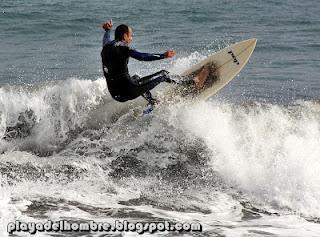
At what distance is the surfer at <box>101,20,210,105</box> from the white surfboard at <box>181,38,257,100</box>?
1.03 m

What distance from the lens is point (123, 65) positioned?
902cm

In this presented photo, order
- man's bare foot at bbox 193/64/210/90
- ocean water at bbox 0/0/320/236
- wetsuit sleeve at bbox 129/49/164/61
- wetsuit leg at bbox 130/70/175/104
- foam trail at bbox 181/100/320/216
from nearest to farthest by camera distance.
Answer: ocean water at bbox 0/0/320/236
foam trail at bbox 181/100/320/216
wetsuit sleeve at bbox 129/49/164/61
wetsuit leg at bbox 130/70/175/104
man's bare foot at bbox 193/64/210/90

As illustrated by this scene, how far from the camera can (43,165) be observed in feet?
31.3

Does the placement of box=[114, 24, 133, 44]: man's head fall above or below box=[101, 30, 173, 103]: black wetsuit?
above

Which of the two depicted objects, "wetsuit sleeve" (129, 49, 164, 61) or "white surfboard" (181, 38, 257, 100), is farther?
"white surfboard" (181, 38, 257, 100)

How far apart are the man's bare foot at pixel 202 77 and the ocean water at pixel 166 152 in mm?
408

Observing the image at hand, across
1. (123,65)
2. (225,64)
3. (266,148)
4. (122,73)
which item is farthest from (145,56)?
(266,148)

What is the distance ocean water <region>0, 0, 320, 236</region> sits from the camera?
7.62 meters

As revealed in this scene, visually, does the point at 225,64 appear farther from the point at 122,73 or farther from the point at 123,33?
the point at 123,33

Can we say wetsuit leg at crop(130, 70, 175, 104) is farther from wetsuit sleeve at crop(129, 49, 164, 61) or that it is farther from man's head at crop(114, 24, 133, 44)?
man's head at crop(114, 24, 133, 44)

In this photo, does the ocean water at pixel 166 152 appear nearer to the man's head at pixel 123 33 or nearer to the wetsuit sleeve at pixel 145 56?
the wetsuit sleeve at pixel 145 56

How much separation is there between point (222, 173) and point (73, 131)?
Answer: 11.5 ft

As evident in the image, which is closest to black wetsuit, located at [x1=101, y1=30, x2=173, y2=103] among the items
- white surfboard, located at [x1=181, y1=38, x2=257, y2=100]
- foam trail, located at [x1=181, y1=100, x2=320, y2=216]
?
white surfboard, located at [x1=181, y1=38, x2=257, y2=100]

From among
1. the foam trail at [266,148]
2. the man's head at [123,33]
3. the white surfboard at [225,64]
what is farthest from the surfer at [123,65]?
the foam trail at [266,148]
